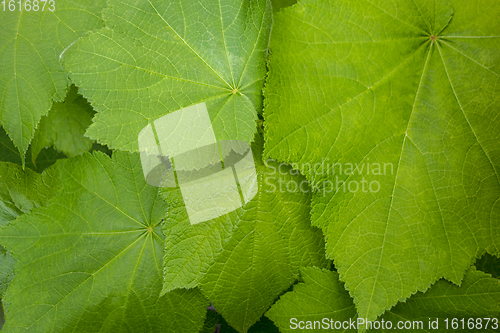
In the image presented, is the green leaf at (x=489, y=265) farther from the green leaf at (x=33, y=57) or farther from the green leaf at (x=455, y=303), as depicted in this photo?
the green leaf at (x=33, y=57)

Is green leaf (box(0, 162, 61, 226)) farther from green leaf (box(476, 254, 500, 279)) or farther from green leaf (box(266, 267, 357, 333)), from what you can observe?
green leaf (box(476, 254, 500, 279))

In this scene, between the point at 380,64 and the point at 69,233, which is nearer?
the point at 380,64

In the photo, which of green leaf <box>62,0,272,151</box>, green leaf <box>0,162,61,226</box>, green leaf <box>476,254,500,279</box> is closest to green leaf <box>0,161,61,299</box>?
green leaf <box>0,162,61,226</box>

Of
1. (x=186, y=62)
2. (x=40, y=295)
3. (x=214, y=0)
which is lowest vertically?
(x=40, y=295)

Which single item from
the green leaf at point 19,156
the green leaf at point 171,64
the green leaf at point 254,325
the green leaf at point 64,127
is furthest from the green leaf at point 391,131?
the green leaf at point 19,156

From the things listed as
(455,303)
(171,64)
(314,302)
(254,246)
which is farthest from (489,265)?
(171,64)

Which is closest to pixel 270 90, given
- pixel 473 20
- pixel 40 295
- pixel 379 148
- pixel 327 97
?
pixel 327 97

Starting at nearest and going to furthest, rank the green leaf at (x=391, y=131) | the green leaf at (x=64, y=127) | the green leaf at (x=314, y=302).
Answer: the green leaf at (x=391, y=131)
the green leaf at (x=314, y=302)
the green leaf at (x=64, y=127)

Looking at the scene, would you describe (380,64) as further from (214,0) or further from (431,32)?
(214,0)
